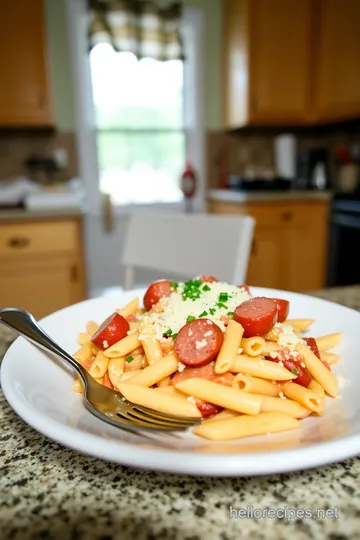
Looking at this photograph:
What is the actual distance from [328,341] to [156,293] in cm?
25

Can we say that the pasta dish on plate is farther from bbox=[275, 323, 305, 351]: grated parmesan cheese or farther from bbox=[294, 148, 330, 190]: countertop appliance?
bbox=[294, 148, 330, 190]: countertop appliance

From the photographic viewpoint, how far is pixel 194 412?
41 centimetres

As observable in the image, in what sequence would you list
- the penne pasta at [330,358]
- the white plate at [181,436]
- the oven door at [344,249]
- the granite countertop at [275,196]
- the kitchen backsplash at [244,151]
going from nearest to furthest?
the white plate at [181,436]
the penne pasta at [330,358]
the oven door at [344,249]
the granite countertop at [275,196]
the kitchen backsplash at [244,151]

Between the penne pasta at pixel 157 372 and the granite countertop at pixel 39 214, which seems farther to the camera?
the granite countertop at pixel 39 214

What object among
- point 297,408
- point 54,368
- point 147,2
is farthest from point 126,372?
point 147,2

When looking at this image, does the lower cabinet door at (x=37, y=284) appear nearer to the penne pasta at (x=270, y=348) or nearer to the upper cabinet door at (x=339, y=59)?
the penne pasta at (x=270, y=348)

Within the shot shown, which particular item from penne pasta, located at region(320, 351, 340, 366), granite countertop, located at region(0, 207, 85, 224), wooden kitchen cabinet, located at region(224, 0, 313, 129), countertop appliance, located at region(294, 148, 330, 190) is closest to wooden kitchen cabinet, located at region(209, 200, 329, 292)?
countertop appliance, located at region(294, 148, 330, 190)

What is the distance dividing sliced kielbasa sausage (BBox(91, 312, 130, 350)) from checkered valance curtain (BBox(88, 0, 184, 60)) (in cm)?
281

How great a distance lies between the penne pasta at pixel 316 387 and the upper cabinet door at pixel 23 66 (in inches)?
98.4

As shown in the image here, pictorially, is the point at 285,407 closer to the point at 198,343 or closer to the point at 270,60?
the point at 198,343

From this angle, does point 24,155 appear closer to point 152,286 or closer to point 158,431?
point 152,286

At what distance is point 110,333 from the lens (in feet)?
1.73

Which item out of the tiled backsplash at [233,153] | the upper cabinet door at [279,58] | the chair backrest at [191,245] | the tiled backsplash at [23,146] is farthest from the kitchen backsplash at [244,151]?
the chair backrest at [191,245]

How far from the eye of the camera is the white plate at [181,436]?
11.7 inches
